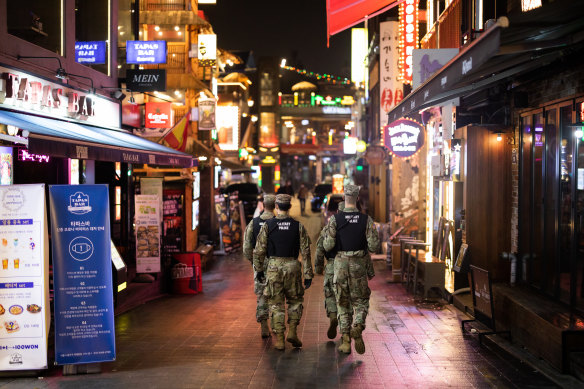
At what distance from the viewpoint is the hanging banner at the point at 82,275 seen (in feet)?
22.5

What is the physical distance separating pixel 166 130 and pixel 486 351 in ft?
35.6

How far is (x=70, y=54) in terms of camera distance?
39.2ft

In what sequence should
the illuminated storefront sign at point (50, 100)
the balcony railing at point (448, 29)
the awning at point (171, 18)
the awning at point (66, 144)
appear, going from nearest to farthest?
the awning at point (66, 144), the illuminated storefront sign at point (50, 100), the balcony railing at point (448, 29), the awning at point (171, 18)

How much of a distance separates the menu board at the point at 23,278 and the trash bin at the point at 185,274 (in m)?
5.92

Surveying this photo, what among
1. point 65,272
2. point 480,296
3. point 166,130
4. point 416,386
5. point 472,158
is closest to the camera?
point 416,386

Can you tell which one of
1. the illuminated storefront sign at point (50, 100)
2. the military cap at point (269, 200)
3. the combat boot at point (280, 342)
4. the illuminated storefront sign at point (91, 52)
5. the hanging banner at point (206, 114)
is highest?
the illuminated storefront sign at point (91, 52)

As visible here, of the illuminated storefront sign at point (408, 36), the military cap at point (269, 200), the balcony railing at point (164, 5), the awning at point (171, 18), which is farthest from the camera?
the balcony railing at point (164, 5)

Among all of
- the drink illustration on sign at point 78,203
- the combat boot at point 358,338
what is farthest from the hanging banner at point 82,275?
the combat boot at point 358,338

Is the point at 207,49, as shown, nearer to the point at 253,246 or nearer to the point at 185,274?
the point at 185,274

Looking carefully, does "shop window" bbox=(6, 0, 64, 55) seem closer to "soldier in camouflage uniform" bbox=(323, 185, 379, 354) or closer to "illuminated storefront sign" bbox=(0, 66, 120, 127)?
"illuminated storefront sign" bbox=(0, 66, 120, 127)

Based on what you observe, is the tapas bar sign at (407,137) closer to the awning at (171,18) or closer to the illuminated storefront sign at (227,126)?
the awning at (171,18)

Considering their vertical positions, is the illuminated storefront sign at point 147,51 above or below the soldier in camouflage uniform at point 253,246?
above

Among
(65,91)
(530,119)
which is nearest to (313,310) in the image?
(530,119)

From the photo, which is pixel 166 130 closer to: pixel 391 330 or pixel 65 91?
pixel 65 91
